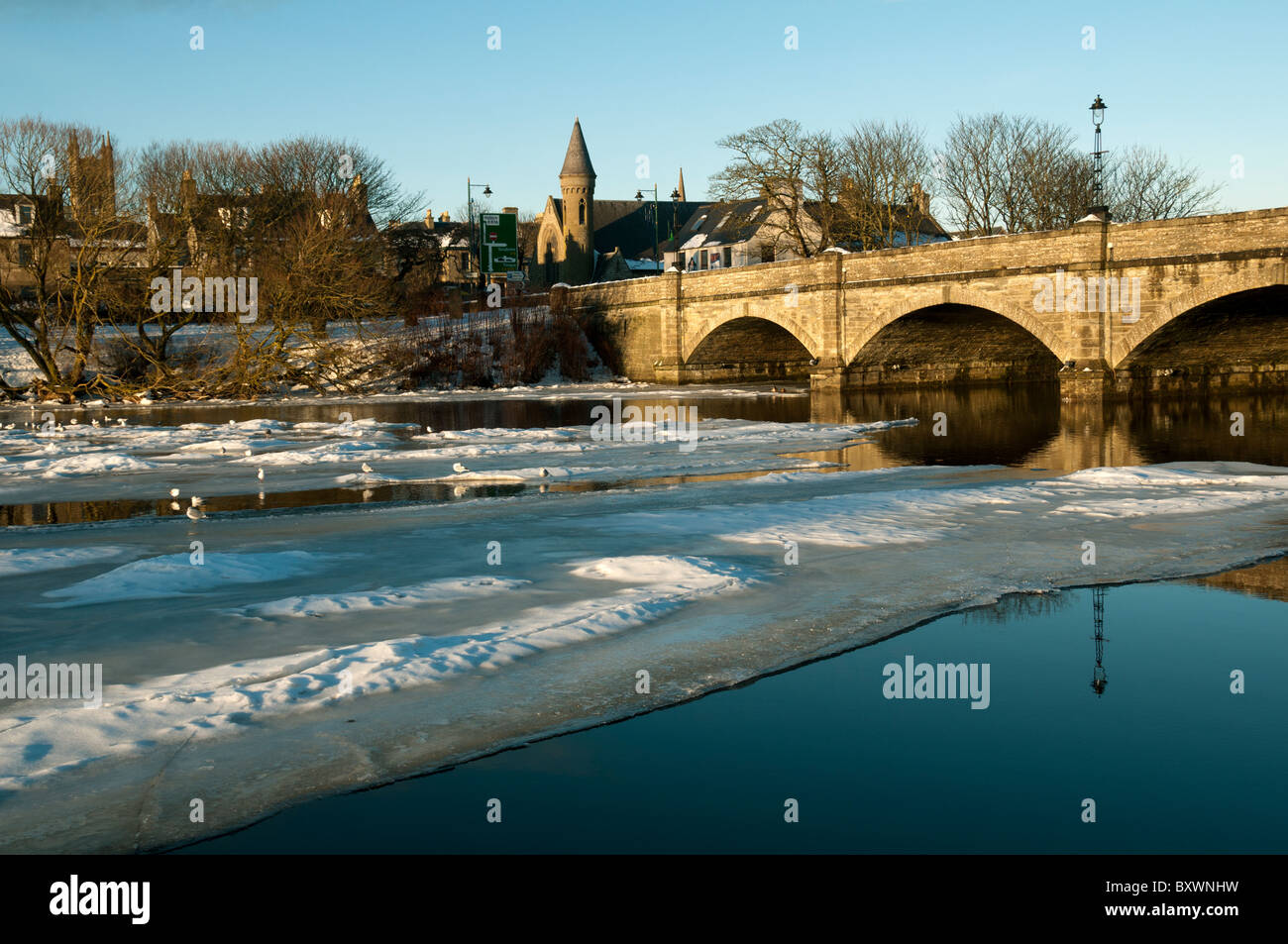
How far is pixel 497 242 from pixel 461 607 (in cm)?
6432

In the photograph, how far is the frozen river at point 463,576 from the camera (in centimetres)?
530

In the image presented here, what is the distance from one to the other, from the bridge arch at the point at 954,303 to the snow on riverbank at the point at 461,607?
731 inches

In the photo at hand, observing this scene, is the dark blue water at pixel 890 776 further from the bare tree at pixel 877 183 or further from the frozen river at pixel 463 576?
the bare tree at pixel 877 183

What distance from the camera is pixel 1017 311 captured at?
108 feet

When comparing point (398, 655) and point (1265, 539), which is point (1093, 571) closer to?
point (1265, 539)

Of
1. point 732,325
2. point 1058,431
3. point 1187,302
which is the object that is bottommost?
point 1058,431

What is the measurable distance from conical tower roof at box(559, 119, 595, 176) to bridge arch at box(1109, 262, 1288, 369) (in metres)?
66.0

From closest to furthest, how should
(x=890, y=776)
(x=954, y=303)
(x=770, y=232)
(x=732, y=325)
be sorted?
(x=890, y=776) → (x=954, y=303) → (x=732, y=325) → (x=770, y=232)

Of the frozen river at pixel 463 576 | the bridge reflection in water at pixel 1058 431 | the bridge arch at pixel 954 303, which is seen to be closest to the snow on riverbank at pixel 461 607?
the frozen river at pixel 463 576

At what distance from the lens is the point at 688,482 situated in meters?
15.6

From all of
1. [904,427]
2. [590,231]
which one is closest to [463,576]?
[904,427]

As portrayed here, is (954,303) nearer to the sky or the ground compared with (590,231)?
nearer to the ground

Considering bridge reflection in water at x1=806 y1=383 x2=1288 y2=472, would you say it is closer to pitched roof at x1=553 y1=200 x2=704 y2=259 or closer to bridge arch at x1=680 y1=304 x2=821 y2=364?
bridge arch at x1=680 y1=304 x2=821 y2=364

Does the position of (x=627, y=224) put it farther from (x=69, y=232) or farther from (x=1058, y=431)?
(x=1058, y=431)
